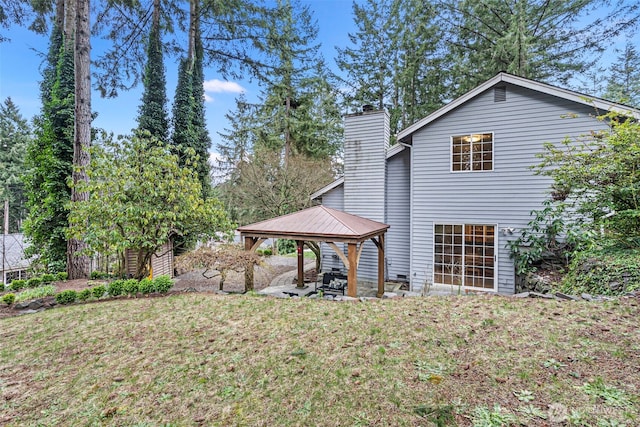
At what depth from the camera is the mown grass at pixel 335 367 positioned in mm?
2422

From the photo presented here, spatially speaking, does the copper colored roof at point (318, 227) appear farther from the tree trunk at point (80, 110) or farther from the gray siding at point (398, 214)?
the tree trunk at point (80, 110)

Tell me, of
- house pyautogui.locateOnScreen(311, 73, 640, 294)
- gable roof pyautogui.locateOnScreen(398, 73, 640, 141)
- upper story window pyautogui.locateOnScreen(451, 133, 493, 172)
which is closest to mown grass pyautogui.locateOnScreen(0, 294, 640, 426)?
house pyautogui.locateOnScreen(311, 73, 640, 294)

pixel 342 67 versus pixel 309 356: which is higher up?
pixel 342 67

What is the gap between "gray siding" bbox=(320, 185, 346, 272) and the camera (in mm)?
10203

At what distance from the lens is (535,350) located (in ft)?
10.5

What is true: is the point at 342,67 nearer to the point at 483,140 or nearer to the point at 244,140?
the point at 244,140

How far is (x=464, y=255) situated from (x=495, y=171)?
8.09ft

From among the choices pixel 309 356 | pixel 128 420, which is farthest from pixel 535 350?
pixel 128 420

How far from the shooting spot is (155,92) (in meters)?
11.9

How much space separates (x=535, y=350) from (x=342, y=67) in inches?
726

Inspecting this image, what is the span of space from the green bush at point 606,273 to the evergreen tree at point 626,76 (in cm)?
1280

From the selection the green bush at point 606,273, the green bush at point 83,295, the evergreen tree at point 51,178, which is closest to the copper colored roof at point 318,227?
the green bush at point 83,295

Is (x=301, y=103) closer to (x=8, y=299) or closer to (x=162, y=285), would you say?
(x=162, y=285)

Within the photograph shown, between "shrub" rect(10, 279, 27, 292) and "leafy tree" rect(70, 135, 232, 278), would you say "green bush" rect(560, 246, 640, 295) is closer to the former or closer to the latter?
"leafy tree" rect(70, 135, 232, 278)
